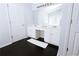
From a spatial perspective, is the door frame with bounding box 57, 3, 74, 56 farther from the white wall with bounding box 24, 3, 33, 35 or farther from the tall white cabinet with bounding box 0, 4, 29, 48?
the white wall with bounding box 24, 3, 33, 35

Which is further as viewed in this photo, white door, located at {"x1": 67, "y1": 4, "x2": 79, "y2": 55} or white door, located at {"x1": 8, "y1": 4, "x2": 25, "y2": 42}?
white door, located at {"x1": 8, "y1": 4, "x2": 25, "y2": 42}

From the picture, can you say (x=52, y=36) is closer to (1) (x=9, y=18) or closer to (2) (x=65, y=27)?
(2) (x=65, y=27)

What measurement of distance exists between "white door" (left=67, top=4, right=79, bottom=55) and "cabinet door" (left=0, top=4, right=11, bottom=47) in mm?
2464

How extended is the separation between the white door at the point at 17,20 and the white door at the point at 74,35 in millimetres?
2460

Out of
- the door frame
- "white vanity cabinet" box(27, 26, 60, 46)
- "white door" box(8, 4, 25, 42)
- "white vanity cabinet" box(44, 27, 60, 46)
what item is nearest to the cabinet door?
"white door" box(8, 4, 25, 42)

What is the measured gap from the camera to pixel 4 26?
9.61 feet

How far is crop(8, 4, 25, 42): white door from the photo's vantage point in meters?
3.15

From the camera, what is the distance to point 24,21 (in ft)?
12.4

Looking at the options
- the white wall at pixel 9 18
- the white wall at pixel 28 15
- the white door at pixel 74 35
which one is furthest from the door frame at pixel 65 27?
the white wall at pixel 28 15

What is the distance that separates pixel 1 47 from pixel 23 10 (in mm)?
1954

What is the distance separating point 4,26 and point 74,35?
256 cm

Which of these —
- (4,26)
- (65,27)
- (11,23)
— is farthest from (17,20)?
(65,27)

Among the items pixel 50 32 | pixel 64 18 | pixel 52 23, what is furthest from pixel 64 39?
pixel 52 23

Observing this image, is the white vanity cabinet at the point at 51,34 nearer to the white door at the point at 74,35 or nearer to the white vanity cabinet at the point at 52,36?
the white vanity cabinet at the point at 52,36
